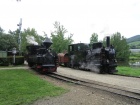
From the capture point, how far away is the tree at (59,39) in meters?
40.7

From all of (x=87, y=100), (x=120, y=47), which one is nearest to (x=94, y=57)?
(x=87, y=100)

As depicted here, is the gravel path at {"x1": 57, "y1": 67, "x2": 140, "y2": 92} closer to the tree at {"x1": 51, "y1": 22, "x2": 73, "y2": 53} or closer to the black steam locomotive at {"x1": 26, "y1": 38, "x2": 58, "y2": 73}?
the black steam locomotive at {"x1": 26, "y1": 38, "x2": 58, "y2": 73}

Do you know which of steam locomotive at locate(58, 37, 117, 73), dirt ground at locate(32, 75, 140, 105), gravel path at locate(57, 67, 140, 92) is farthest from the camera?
steam locomotive at locate(58, 37, 117, 73)

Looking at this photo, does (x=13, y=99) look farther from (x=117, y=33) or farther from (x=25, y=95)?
(x=117, y=33)

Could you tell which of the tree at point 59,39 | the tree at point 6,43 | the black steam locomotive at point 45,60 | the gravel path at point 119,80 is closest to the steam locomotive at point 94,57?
the gravel path at point 119,80

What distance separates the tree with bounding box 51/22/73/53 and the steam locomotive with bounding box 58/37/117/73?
51.5ft

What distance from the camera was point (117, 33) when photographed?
214ft

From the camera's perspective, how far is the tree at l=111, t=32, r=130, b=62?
61.8 metres

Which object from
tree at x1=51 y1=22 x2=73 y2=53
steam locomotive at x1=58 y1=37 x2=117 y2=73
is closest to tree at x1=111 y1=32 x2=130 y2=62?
tree at x1=51 y1=22 x2=73 y2=53

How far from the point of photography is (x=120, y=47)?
6297cm

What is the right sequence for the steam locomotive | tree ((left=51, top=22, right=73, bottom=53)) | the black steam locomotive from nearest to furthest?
1. the steam locomotive
2. the black steam locomotive
3. tree ((left=51, top=22, right=73, bottom=53))

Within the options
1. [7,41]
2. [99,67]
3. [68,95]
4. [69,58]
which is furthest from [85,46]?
[7,41]

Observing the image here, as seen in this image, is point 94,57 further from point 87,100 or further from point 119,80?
point 87,100

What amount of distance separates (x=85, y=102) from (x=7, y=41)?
38.5 meters
